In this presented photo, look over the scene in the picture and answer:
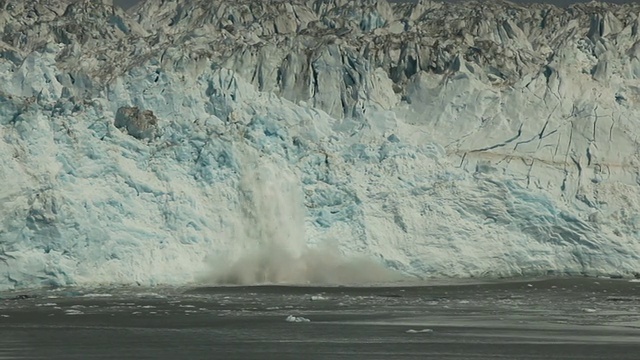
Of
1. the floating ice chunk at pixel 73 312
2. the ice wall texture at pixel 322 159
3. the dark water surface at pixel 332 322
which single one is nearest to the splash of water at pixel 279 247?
the ice wall texture at pixel 322 159

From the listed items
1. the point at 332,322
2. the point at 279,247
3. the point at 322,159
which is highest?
the point at 322,159

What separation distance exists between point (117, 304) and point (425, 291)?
7526 mm

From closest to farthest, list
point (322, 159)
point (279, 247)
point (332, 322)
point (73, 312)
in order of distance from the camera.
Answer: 1. point (332, 322)
2. point (73, 312)
3. point (279, 247)
4. point (322, 159)

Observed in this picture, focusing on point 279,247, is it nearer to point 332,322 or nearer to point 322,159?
point 322,159

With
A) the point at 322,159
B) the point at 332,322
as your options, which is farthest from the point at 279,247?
the point at 332,322

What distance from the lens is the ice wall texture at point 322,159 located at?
2942cm

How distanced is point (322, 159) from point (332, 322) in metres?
10.4

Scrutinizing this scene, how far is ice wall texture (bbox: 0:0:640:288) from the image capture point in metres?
29.4

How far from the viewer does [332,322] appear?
22672mm

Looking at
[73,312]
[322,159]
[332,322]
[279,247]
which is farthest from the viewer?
[322,159]

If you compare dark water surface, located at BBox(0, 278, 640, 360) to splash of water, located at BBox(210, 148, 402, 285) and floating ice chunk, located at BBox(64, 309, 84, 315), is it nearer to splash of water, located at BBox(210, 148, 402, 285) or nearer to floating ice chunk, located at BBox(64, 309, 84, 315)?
floating ice chunk, located at BBox(64, 309, 84, 315)

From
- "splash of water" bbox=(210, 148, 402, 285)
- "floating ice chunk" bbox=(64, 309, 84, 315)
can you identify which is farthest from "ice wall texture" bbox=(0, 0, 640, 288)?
"floating ice chunk" bbox=(64, 309, 84, 315)

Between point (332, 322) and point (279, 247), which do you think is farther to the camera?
point (279, 247)

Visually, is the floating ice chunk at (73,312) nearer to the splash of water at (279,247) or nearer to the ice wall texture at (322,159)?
the ice wall texture at (322,159)
